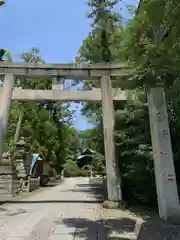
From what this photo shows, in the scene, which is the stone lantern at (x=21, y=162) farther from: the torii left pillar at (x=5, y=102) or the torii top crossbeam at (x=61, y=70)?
the torii top crossbeam at (x=61, y=70)

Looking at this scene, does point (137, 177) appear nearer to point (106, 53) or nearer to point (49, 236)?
point (49, 236)

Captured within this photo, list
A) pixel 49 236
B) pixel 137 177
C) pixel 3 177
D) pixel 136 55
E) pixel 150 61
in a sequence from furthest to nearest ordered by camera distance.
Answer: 1. pixel 3 177
2. pixel 137 177
3. pixel 49 236
4. pixel 136 55
5. pixel 150 61

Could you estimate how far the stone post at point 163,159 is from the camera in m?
5.86

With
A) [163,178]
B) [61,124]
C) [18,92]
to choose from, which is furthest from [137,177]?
[61,124]

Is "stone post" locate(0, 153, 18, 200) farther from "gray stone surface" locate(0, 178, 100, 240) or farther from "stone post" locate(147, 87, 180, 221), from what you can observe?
"stone post" locate(147, 87, 180, 221)

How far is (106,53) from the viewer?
13391 mm

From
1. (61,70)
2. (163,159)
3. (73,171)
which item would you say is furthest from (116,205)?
(73,171)

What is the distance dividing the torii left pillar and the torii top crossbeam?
14.0 inches

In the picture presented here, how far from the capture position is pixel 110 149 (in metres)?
9.34

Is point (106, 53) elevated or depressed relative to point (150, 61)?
elevated

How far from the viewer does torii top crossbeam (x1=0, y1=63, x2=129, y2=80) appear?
400 inches

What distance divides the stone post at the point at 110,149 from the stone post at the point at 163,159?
2867 millimetres

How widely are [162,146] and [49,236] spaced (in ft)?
11.1

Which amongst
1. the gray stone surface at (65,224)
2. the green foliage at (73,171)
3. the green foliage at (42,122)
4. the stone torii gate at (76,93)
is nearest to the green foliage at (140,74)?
the stone torii gate at (76,93)
